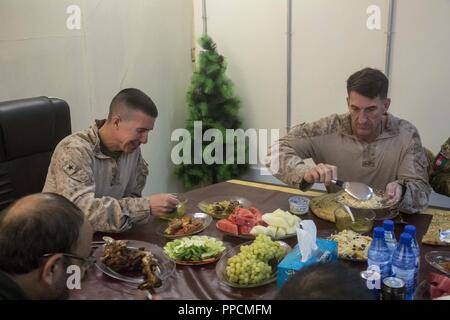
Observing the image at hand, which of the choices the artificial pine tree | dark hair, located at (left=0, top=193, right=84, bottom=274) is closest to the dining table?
dark hair, located at (left=0, top=193, right=84, bottom=274)

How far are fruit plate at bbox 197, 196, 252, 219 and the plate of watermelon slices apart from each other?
132 millimetres

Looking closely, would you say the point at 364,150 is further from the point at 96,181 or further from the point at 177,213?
the point at 96,181

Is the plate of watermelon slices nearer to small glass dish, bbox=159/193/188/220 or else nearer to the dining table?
the dining table

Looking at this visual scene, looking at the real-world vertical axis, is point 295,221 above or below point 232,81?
below

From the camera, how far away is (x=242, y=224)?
1.77 meters

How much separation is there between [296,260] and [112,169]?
1098 mm

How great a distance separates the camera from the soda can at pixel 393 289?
1.21 m

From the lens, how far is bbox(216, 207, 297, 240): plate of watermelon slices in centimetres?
172

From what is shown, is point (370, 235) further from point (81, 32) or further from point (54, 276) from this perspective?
point (81, 32)

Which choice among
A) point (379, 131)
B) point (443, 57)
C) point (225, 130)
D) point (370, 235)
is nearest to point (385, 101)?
point (379, 131)

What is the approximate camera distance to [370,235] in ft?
5.65

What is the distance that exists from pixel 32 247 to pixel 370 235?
1213mm

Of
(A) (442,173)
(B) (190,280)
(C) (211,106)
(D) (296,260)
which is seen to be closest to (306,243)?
(D) (296,260)

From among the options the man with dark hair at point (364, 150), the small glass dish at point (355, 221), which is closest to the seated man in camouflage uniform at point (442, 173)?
the man with dark hair at point (364, 150)
